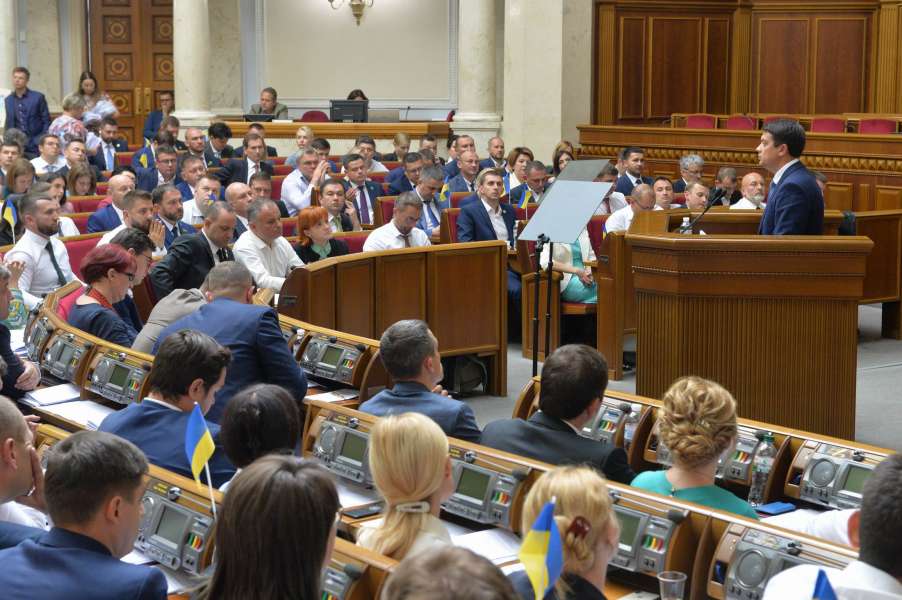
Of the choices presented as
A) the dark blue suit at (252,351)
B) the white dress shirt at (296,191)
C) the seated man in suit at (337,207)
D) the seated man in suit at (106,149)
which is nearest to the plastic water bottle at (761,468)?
the dark blue suit at (252,351)

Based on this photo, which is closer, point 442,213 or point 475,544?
point 475,544

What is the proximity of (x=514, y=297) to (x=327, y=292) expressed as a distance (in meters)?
2.19

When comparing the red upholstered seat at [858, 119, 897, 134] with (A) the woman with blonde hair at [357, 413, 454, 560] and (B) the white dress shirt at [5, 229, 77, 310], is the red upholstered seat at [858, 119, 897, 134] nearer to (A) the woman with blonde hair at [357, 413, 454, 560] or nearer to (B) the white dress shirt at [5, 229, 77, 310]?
(B) the white dress shirt at [5, 229, 77, 310]

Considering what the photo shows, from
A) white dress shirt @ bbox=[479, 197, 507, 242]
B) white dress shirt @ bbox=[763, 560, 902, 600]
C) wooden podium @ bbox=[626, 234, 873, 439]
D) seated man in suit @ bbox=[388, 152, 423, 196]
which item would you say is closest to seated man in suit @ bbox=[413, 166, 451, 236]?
white dress shirt @ bbox=[479, 197, 507, 242]

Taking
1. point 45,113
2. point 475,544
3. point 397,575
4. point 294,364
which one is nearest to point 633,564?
point 475,544

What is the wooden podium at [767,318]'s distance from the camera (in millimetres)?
4730

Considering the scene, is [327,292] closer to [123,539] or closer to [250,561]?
[123,539]

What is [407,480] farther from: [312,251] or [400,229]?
[400,229]

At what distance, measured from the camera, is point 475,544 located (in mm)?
Result: 3119

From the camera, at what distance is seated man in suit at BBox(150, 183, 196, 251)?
710cm

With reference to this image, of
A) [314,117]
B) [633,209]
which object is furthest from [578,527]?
[314,117]

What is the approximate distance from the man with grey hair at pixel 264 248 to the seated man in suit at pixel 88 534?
397 centimetres

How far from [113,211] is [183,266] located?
5.55ft

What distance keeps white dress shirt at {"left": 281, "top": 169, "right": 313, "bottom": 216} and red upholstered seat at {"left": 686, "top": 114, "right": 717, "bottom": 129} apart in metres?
5.59
